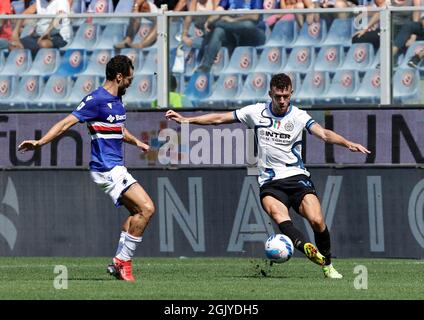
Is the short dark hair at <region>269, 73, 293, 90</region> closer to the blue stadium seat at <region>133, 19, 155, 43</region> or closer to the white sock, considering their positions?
the white sock

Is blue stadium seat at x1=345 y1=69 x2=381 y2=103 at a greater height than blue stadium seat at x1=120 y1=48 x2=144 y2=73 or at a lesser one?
lesser

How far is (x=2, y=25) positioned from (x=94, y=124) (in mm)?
6017

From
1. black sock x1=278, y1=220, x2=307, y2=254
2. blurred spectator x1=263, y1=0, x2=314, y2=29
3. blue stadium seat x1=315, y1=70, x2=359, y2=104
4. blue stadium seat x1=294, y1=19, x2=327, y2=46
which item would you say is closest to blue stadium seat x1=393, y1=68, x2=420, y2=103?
blue stadium seat x1=315, y1=70, x2=359, y2=104

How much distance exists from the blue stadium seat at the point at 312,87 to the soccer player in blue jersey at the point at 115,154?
496 centimetres

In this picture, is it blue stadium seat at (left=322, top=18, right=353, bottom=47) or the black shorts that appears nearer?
the black shorts

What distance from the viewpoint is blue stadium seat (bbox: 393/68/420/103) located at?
1928 cm

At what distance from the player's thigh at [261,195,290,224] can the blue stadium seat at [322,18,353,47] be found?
4855mm

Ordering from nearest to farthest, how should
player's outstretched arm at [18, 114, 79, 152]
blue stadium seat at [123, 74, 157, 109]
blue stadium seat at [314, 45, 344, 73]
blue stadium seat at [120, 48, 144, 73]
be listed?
player's outstretched arm at [18, 114, 79, 152]
blue stadium seat at [314, 45, 344, 73]
blue stadium seat at [123, 74, 157, 109]
blue stadium seat at [120, 48, 144, 73]

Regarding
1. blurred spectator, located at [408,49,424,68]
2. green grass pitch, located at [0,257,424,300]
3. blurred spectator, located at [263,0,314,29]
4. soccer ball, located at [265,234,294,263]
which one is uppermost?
blurred spectator, located at [263,0,314,29]

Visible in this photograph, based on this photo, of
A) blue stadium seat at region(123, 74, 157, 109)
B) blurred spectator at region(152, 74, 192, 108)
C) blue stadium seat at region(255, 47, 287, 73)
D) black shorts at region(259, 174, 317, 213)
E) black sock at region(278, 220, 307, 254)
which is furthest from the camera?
blue stadium seat at region(123, 74, 157, 109)

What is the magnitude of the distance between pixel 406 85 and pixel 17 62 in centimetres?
581

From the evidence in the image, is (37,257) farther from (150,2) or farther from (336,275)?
(336,275)

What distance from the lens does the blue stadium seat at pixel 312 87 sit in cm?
1983

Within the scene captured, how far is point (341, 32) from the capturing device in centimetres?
1978
